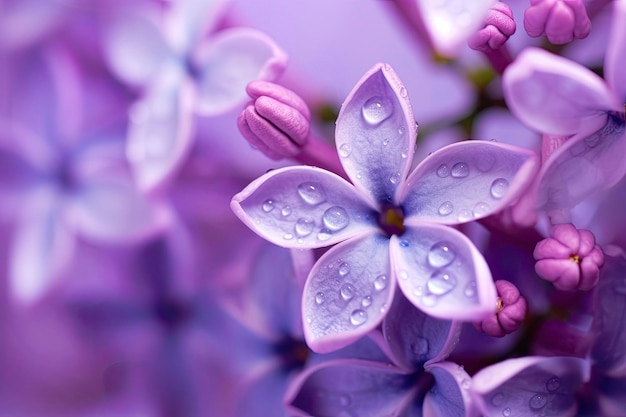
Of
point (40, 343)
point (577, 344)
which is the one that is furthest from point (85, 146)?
point (577, 344)

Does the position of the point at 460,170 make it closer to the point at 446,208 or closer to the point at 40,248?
the point at 446,208

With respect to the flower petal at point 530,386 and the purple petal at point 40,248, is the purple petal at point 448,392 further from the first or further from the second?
the purple petal at point 40,248

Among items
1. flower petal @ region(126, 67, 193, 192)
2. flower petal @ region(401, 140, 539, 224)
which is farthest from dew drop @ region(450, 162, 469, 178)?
flower petal @ region(126, 67, 193, 192)

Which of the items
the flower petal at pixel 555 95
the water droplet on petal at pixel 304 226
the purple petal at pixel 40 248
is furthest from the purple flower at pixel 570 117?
the purple petal at pixel 40 248

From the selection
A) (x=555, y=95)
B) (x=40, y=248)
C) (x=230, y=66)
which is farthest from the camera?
(x=40, y=248)

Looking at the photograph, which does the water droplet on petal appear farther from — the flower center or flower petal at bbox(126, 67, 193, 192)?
flower petal at bbox(126, 67, 193, 192)

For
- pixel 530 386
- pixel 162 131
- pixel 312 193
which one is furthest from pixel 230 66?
pixel 530 386
